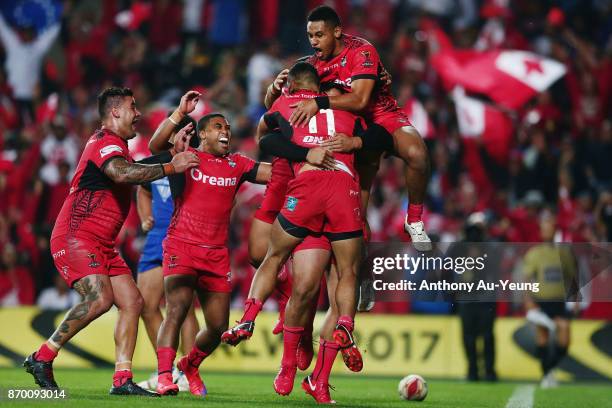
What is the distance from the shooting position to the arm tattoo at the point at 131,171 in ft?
30.7

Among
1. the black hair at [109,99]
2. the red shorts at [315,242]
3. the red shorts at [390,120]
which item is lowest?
the red shorts at [315,242]

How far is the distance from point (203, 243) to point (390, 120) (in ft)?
6.29

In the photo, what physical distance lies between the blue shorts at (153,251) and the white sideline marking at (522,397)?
3496 mm

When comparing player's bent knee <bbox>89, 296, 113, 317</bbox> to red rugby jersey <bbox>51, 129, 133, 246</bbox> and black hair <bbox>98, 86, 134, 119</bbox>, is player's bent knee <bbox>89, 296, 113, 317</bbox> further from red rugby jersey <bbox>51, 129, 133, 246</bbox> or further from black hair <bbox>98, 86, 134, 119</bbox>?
Result: black hair <bbox>98, 86, 134, 119</bbox>

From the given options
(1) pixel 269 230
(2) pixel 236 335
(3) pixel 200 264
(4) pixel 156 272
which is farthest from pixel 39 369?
(1) pixel 269 230

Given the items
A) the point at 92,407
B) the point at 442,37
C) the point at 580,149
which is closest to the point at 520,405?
the point at 92,407

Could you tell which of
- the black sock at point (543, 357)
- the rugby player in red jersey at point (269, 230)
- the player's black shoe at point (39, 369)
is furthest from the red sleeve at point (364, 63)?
the black sock at point (543, 357)

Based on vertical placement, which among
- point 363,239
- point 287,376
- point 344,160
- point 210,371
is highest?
point 344,160

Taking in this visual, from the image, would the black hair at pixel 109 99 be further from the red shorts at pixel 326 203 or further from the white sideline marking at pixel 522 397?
the white sideline marking at pixel 522 397

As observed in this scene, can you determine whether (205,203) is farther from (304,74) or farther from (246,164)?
(304,74)

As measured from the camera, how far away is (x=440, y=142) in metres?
18.5

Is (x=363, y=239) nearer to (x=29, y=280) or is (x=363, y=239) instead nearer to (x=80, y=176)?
(x=80, y=176)

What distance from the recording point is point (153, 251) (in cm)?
1114

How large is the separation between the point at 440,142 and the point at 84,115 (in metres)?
5.92
